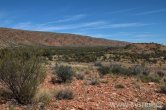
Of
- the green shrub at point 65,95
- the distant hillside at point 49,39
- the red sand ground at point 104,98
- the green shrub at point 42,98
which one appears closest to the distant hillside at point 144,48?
the distant hillside at point 49,39

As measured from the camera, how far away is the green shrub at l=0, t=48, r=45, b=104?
1048cm

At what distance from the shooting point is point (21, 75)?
10672 mm

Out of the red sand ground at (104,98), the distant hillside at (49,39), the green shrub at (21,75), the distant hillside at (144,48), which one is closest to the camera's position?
the red sand ground at (104,98)

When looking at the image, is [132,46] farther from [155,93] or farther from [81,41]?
[155,93]

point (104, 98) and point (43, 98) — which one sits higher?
point (43, 98)

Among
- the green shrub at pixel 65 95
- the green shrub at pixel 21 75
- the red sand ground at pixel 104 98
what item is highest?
the green shrub at pixel 21 75

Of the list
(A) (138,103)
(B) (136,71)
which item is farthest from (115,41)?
(A) (138,103)

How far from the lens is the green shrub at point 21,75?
10477 millimetres

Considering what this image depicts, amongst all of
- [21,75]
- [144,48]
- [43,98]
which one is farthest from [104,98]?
[144,48]

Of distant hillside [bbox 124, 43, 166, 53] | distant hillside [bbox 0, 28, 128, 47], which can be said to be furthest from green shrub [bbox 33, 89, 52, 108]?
distant hillside [bbox 0, 28, 128, 47]

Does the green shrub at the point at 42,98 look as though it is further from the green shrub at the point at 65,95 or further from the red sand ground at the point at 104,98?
the green shrub at the point at 65,95

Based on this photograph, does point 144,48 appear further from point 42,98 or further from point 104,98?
point 42,98

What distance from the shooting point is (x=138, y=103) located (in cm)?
1100

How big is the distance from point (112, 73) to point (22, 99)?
11773 millimetres
